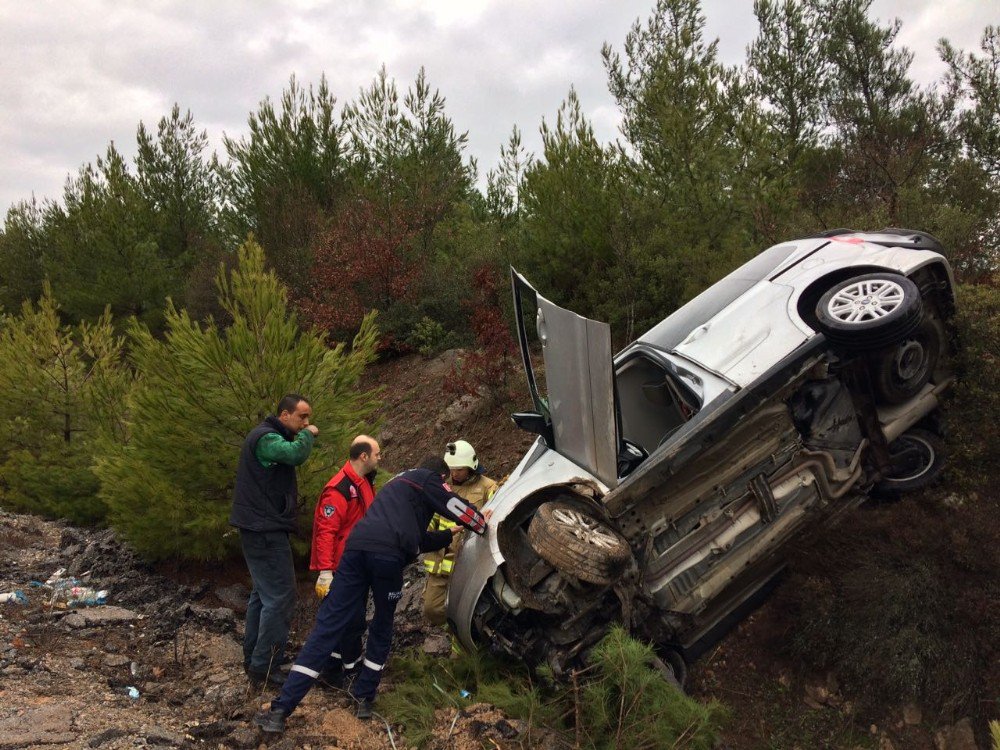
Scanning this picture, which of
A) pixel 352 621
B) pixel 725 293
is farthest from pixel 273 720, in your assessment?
pixel 725 293

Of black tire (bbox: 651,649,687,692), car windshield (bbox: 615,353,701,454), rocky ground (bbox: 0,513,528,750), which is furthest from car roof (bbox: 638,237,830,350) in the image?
rocky ground (bbox: 0,513,528,750)

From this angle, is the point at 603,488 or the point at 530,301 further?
the point at 530,301

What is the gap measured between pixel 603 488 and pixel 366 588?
53.7 inches

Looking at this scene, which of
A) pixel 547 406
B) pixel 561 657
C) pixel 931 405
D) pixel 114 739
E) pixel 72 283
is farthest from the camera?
pixel 72 283

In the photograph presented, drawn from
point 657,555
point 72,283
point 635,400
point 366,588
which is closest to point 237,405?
point 366,588

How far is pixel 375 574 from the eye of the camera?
393 cm

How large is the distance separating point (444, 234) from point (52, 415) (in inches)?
309

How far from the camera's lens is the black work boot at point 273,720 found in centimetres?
372

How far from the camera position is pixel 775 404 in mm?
4406

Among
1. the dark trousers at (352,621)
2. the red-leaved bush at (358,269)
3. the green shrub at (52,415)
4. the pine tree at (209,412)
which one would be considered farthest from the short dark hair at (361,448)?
the red-leaved bush at (358,269)

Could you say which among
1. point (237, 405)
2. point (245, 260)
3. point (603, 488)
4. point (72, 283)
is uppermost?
point (72, 283)

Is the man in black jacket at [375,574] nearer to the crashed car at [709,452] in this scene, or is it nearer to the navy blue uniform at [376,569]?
the navy blue uniform at [376,569]

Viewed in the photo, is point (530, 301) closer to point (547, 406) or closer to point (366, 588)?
point (547, 406)

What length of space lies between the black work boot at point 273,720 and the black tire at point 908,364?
3.94 meters
